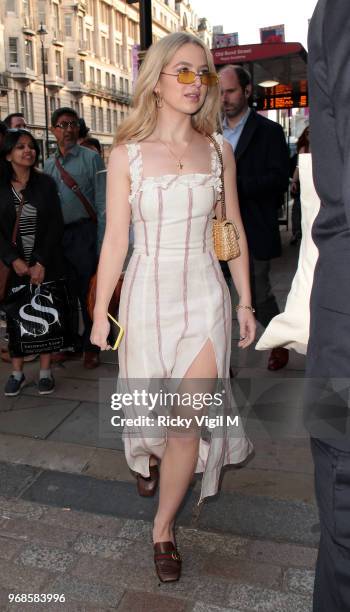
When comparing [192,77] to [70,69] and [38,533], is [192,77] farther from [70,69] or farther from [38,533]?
[70,69]

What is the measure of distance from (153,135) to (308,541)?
185 centimetres

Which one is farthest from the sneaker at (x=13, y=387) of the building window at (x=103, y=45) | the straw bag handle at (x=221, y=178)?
the building window at (x=103, y=45)

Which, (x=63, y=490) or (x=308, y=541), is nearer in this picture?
(x=308, y=541)

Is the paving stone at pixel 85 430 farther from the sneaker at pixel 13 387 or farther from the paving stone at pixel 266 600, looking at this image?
the paving stone at pixel 266 600

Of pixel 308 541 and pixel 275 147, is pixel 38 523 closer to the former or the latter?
pixel 308 541

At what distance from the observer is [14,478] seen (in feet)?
11.1

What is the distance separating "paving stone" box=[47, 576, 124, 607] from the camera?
2428mm

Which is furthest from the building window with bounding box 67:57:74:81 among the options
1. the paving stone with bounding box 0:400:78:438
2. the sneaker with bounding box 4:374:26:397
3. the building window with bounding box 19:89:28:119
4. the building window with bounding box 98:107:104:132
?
the paving stone with bounding box 0:400:78:438

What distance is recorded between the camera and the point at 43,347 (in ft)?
14.9

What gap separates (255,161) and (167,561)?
2.78 meters

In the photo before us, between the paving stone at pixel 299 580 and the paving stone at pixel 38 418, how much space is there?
6.11 ft

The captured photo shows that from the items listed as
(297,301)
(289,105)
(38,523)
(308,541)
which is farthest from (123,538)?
(289,105)

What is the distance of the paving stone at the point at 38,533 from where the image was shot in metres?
2.80

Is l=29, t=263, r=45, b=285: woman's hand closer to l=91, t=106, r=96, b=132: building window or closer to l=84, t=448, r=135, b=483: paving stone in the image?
l=84, t=448, r=135, b=483: paving stone
